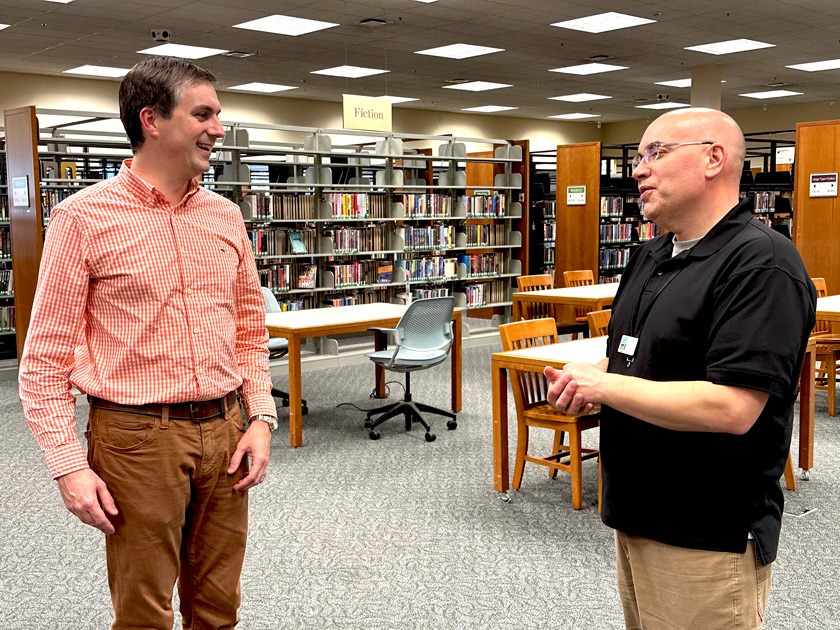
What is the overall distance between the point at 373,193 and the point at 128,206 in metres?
7.04

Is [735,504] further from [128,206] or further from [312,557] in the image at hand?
[312,557]

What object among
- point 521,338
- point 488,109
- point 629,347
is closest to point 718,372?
point 629,347

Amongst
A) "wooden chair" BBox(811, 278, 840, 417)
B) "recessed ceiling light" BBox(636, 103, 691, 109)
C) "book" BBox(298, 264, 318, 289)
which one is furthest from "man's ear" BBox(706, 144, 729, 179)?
"recessed ceiling light" BBox(636, 103, 691, 109)

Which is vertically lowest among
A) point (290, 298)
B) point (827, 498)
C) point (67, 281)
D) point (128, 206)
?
point (827, 498)

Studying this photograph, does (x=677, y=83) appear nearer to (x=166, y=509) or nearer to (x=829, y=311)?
(x=829, y=311)

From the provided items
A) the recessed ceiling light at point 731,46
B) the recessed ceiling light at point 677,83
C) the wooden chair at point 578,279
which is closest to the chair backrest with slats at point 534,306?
the wooden chair at point 578,279

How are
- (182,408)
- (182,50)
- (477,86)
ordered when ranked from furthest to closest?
1. (477,86)
2. (182,50)
3. (182,408)

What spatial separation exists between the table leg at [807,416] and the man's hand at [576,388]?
11.1 ft

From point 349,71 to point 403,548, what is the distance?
10.9 metres

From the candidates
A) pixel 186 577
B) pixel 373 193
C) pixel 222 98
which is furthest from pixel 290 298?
pixel 222 98

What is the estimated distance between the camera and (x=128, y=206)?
68.6 inches

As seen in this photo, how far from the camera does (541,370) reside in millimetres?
3910

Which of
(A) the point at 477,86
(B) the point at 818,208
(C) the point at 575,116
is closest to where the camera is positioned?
(B) the point at 818,208

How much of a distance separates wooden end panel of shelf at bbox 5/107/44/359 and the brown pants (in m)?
5.14
